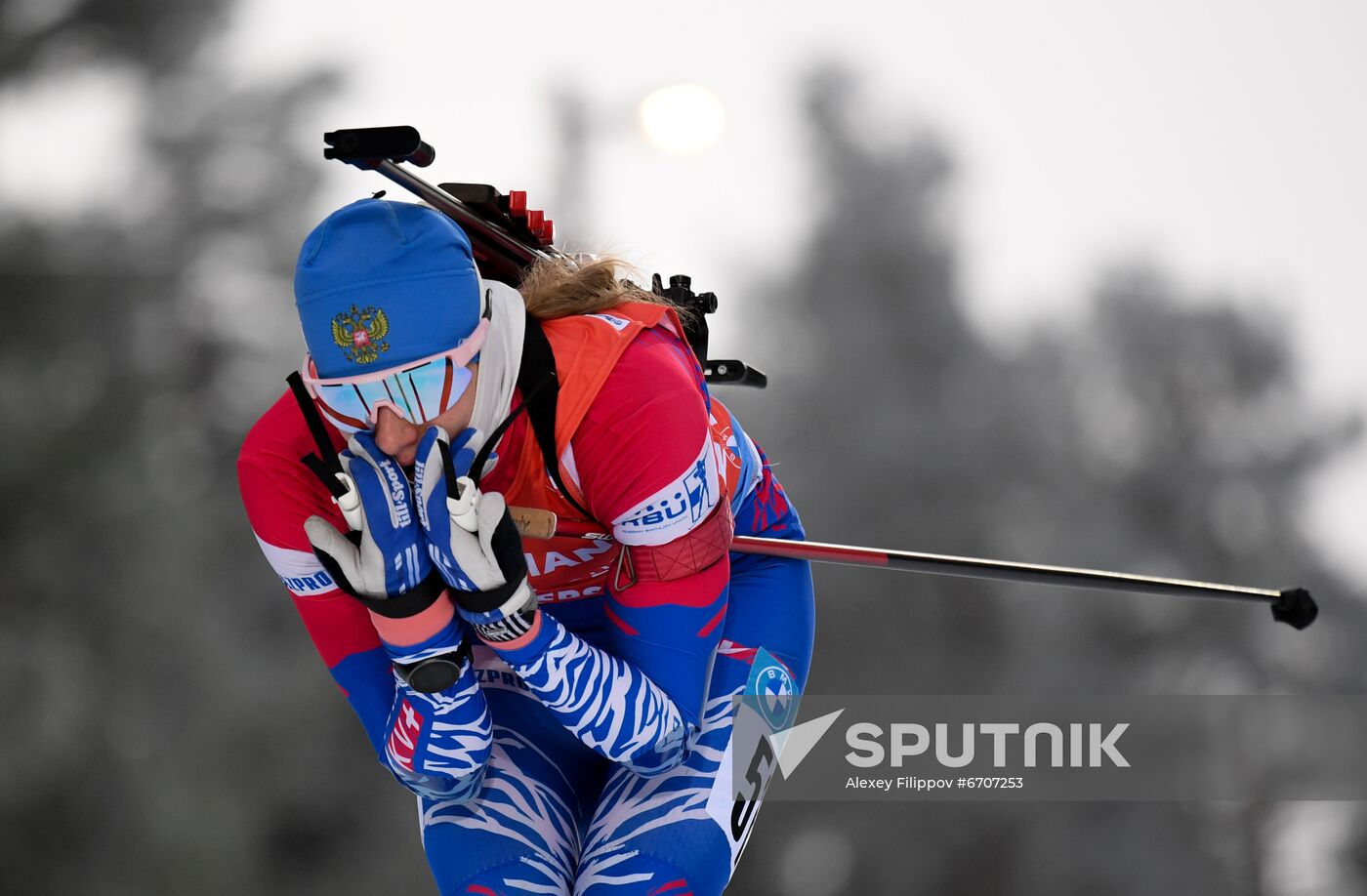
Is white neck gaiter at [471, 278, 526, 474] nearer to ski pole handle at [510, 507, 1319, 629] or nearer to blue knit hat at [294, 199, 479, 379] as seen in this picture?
blue knit hat at [294, 199, 479, 379]

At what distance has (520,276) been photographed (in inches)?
81.3

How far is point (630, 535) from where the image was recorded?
173 cm

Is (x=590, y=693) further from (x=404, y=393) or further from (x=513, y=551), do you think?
(x=404, y=393)

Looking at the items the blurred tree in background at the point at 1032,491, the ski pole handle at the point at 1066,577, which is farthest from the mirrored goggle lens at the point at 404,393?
the blurred tree in background at the point at 1032,491

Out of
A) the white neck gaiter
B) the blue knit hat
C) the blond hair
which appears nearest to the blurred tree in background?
the blond hair

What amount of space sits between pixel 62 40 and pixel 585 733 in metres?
6.95

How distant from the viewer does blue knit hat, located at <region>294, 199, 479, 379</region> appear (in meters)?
1.57

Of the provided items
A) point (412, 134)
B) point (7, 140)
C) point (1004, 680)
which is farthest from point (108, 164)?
point (412, 134)

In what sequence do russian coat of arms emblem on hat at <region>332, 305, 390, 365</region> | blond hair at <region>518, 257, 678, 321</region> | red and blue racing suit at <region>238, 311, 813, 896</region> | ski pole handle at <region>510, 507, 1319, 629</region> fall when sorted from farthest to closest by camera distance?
1. ski pole handle at <region>510, 507, 1319, 629</region>
2. blond hair at <region>518, 257, 678, 321</region>
3. red and blue racing suit at <region>238, 311, 813, 896</region>
4. russian coat of arms emblem on hat at <region>332, 305, 390, 365</region>

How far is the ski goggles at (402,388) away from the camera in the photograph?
5.15ft

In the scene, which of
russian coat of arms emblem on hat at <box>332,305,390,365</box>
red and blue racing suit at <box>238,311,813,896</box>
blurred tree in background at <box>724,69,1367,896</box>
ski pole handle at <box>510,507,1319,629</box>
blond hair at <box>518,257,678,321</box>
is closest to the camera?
russian coat of arms emblem on hat at <box>332,305,390,365</box>

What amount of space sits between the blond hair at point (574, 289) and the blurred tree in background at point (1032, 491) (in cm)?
626

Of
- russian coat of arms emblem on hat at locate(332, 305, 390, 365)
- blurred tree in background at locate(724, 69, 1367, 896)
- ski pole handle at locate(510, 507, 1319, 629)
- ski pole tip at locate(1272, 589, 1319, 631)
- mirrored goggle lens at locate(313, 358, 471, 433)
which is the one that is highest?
russian coat of arms emblem on hat at locate(332, 305, 390, 365)

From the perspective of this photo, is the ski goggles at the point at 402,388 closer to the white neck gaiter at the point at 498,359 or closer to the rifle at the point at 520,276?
the white neck gaiter at the point at 498,359
